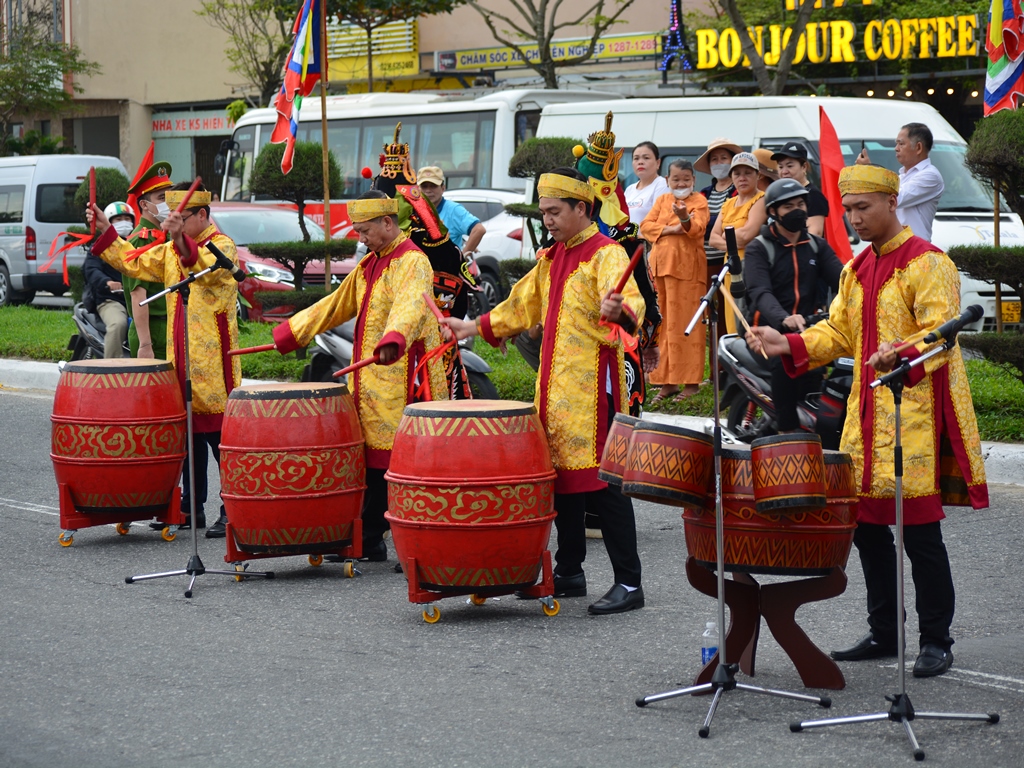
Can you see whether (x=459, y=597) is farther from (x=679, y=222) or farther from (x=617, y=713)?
(x=679, y=222)

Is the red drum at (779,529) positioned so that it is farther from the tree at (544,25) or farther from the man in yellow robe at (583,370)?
the tree at (544,25)

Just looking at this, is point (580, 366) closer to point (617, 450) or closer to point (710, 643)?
point (617, 450)

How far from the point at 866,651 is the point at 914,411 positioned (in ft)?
2.98

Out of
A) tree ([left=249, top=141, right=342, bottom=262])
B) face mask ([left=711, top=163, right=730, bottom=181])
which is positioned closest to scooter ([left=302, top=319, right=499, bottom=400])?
face mask ([left=711, top=163, right=730, bottom=181])

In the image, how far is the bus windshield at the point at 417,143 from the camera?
21422mm

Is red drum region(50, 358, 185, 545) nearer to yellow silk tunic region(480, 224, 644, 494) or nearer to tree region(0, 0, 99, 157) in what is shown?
yellow silk tunic region(480, 224, 644, 494)

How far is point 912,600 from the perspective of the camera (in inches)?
244

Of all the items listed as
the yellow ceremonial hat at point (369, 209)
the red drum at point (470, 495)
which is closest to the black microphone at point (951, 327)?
the red drum at point (470, 495)

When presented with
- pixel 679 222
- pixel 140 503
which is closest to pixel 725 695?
pixel 140 503

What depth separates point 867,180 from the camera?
203 inches

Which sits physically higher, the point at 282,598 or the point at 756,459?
the point at 756,459

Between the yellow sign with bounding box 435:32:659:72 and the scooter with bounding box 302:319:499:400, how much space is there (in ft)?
61.9

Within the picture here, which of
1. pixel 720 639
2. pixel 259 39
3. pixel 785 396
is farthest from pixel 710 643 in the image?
pixel 259 39

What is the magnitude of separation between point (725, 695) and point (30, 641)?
2.71 metres
